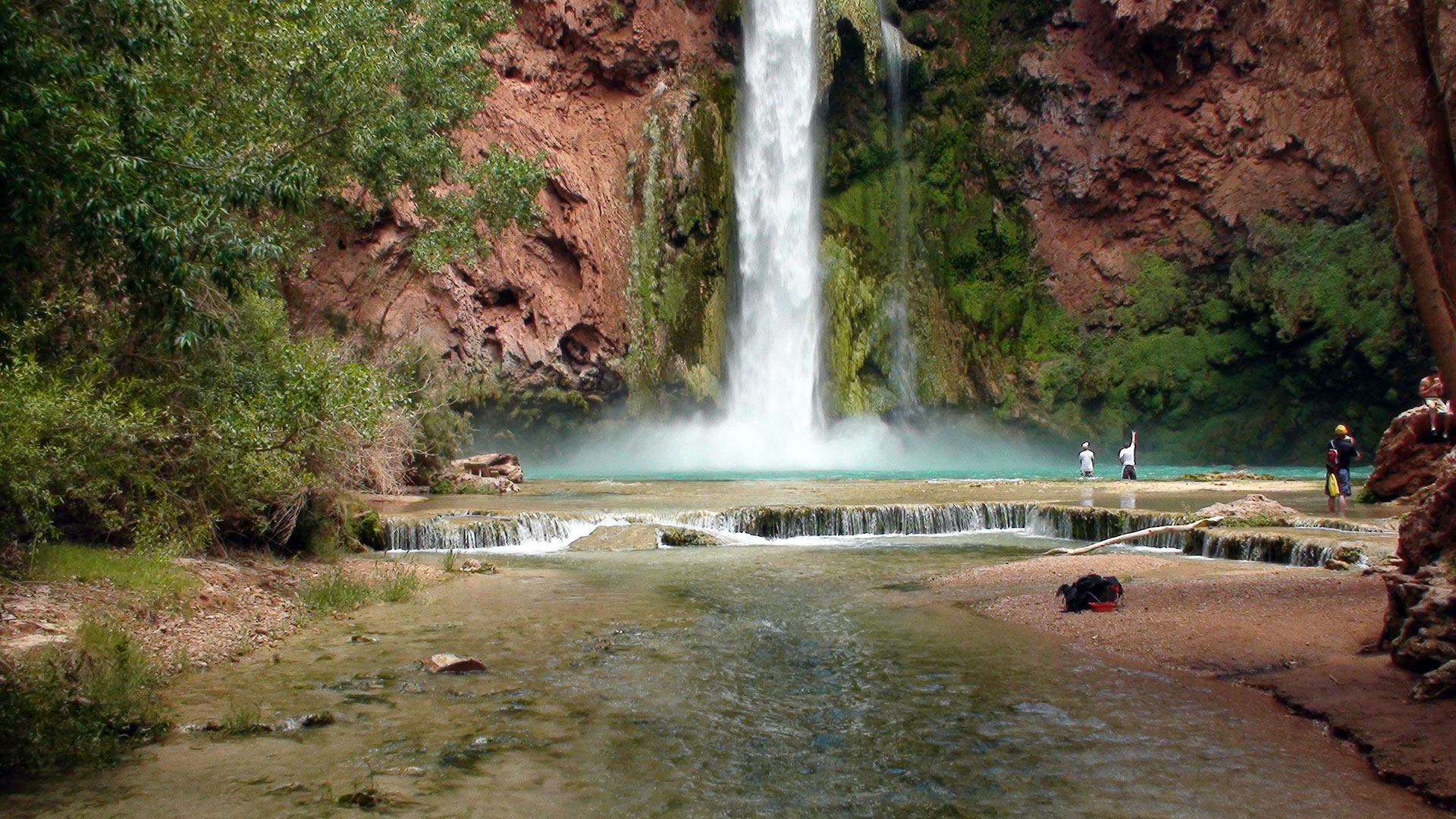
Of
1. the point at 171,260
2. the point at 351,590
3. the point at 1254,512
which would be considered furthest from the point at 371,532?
the point at 1254,512

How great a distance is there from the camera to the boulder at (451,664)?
7262 mm

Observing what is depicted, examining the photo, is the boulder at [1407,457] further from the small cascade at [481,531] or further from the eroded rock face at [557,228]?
the eroded rock face at [557,228]

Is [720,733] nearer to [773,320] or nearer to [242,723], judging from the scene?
[242,723]

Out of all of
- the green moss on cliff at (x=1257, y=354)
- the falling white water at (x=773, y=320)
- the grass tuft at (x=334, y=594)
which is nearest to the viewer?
the grass tuft at (x=334, y=594)

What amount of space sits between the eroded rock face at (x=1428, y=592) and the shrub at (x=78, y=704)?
6.92 m

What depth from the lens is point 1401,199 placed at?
577cm

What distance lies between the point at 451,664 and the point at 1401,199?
6.45 metres

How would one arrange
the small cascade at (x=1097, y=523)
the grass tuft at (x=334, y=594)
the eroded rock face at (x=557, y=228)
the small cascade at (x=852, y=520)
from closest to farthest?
the grass tuft at (x=334, y=594) → the small cascade at (x=1097, y=523) → the small cascade at (x=852, y=520) → the eroded rock face at (x=557, y=228)

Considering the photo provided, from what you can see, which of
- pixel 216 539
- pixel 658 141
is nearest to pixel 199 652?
pixel 216 539

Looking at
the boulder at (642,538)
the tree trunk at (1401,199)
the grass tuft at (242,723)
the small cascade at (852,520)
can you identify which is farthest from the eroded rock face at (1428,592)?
the small cascade at (852,520)

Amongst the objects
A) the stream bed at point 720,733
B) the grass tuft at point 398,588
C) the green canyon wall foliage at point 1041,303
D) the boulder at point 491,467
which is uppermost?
the green canyon wall foliage at point 1041,303

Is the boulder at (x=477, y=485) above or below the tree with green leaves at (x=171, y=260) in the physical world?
below

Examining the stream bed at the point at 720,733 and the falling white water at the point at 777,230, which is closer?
the stream bed at the point at 720,733

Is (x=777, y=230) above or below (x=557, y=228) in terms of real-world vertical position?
above
